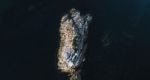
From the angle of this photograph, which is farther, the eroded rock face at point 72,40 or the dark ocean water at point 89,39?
the eroded rock face at point 72,40

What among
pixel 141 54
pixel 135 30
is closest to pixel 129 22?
pixel 135 30

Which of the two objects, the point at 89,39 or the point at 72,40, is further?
the point at 89,39

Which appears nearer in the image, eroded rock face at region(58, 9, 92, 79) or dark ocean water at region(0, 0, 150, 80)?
dark ocean water at region(0, 0, 150, 80)
